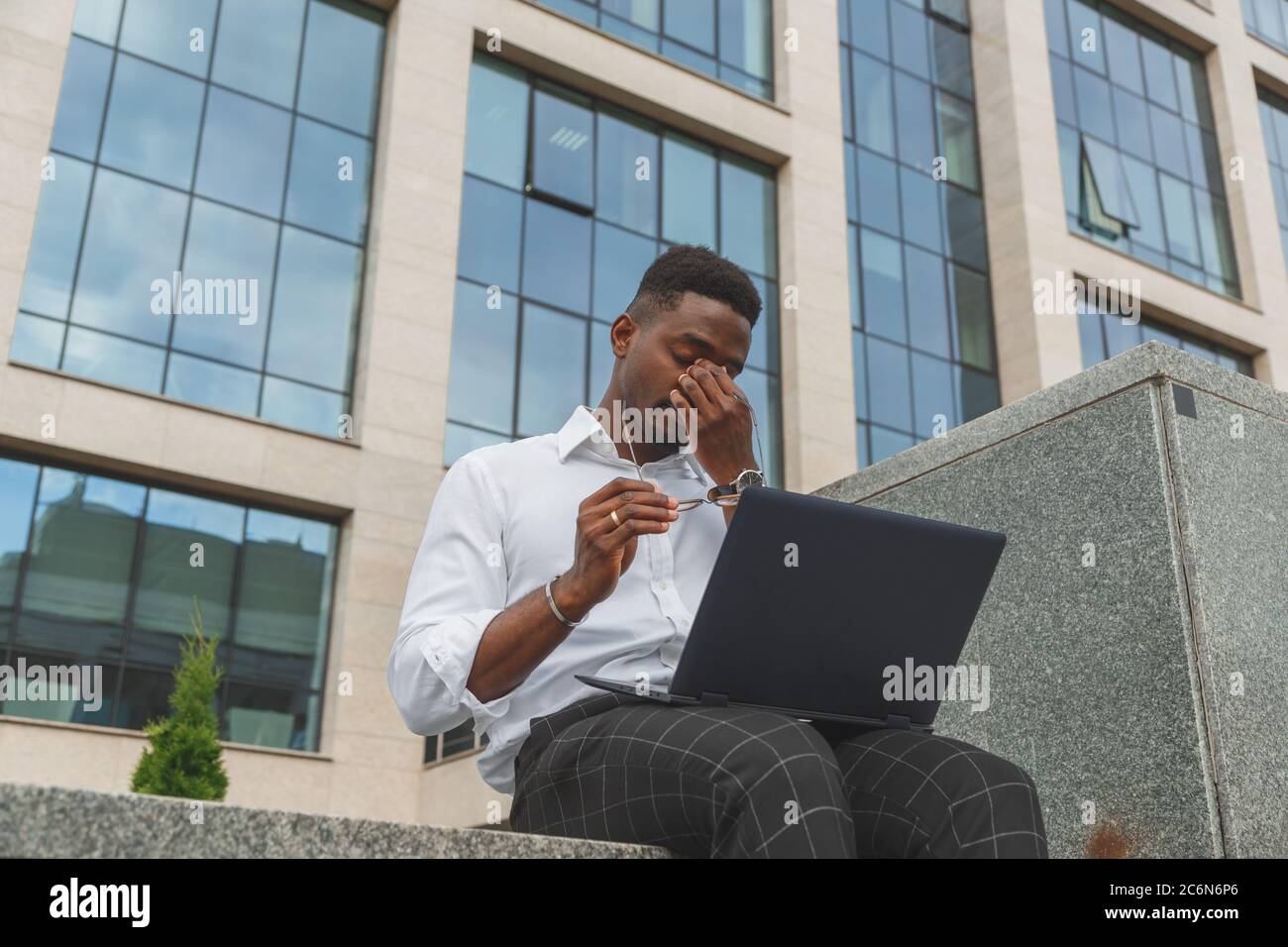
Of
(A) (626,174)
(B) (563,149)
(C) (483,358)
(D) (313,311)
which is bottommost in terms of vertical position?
(C) (483,358)

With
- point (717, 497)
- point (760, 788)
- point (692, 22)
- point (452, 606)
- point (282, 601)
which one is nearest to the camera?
point (760, 788)

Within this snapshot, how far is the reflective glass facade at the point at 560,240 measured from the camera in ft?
54.2

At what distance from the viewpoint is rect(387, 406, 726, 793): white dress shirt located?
2385 mm

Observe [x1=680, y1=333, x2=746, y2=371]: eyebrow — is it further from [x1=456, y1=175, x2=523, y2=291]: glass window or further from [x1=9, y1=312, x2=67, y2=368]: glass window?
[x1=456, y1=175, x2=523, y2=291]: glass window

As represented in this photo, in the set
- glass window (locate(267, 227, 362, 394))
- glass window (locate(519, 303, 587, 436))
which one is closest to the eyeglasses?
glass window (locate(267, 227, 362, 394))

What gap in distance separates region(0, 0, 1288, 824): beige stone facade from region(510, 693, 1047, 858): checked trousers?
26.6 feet

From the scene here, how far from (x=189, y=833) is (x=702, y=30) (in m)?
19.6

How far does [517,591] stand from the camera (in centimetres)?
267

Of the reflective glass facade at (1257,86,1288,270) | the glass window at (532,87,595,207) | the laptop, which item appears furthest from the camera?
the reflective glass facade at (1257,86,1288,270)

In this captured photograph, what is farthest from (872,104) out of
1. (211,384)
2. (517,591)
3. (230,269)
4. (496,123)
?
(517,591)

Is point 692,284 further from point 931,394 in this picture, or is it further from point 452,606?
point 931,394

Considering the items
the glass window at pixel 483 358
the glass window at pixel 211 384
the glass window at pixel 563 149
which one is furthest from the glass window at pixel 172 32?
the glass window at pixel 563 149

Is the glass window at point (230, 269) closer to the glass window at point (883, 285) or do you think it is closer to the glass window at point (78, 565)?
the glass window at point (78, 565)
